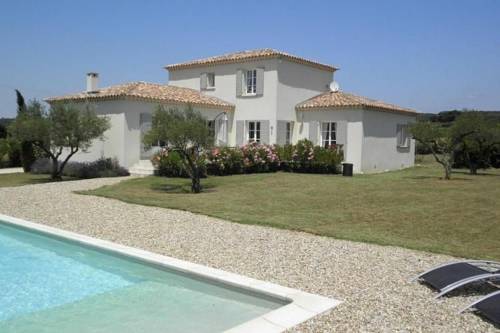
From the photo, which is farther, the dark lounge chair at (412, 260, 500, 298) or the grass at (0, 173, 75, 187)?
the grass at (0, 173, 75, 187)

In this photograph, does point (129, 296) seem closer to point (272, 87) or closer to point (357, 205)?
point (357, 205)

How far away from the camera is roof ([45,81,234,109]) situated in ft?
75.8

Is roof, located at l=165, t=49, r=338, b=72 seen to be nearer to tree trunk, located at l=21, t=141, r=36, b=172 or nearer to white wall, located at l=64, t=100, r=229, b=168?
white wall, located at l=64, t=100, r=229, b=168

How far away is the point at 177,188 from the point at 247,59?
11360 millimetres

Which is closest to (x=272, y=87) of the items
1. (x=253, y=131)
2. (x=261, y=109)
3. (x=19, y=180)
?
(x=261, y=109)

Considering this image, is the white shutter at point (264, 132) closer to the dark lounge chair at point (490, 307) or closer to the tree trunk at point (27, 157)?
the tree trunk at point (27, 157)

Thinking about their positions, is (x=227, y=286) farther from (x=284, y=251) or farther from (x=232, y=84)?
(x=232, y=84)

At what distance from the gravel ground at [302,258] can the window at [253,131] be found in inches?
551

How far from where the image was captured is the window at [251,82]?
88.5ft

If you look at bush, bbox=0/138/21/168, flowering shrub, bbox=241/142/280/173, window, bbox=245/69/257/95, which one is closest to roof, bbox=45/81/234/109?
window, bbox=245/69/257/95

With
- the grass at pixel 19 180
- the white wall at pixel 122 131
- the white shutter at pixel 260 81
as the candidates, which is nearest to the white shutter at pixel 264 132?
the white shutter at pixel 260 81

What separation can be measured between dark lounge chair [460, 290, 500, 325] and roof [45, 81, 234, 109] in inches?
771

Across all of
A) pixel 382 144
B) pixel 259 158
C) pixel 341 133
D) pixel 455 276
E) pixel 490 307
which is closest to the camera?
pixel 490 307

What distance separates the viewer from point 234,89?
90.6 ft
